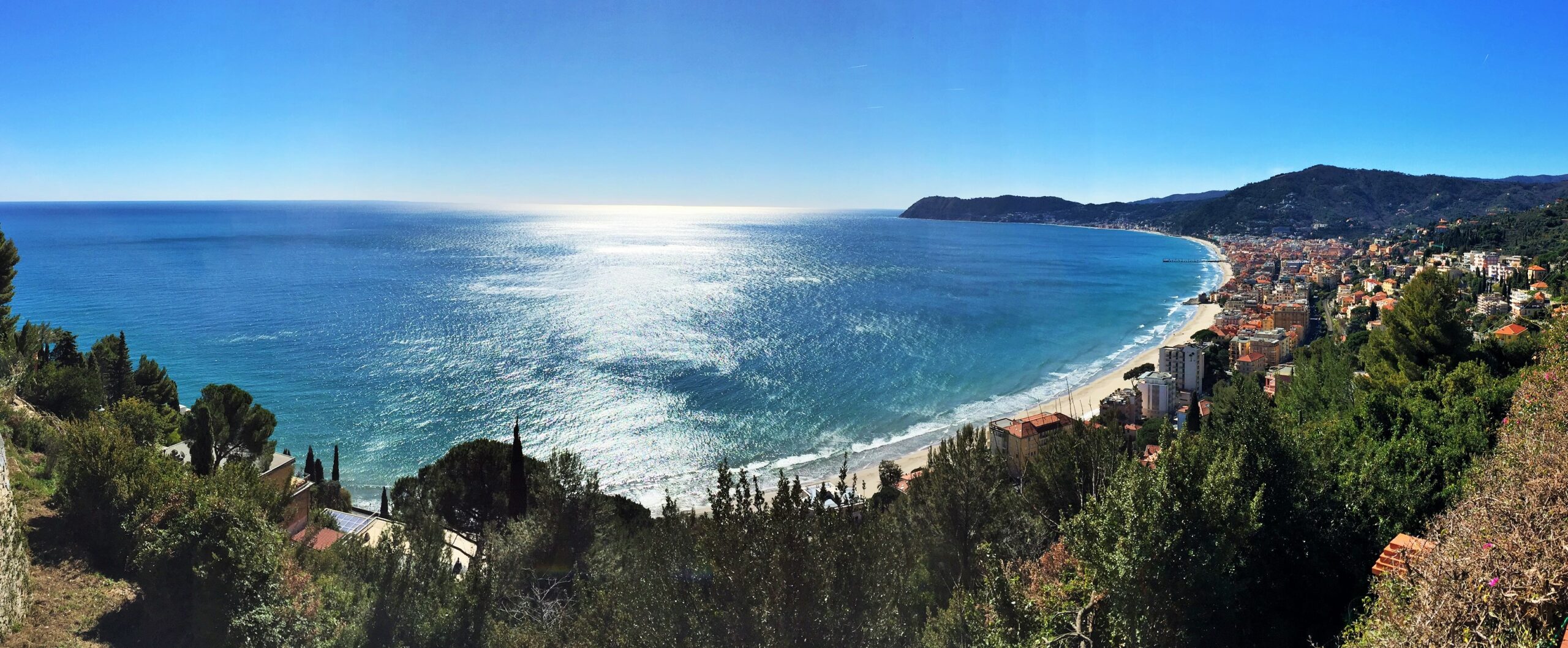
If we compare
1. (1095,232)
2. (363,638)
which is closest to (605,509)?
(363,638)

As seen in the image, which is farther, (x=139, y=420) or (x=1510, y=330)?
(x=1510, y=330)

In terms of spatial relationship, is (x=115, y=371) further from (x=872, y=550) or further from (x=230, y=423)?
(x=872, y=550)

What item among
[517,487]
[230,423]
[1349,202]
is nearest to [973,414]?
[517,487]

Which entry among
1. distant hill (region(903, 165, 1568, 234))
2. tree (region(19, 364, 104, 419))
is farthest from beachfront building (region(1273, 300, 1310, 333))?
distant hill (region(903, 165, 1568, 234))

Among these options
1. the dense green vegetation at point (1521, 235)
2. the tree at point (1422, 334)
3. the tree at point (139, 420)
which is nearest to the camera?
the tree at point (139, 420)

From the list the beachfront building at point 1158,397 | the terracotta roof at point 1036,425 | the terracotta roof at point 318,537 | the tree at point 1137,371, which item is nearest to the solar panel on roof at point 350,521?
the terracotta roof at point 318,537

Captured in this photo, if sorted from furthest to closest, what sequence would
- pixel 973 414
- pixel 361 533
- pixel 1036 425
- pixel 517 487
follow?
pixel 973 414, pixel 1036 425, pixel 517 487, pixel 361 533

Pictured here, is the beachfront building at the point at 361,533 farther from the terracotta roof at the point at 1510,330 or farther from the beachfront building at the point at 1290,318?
the beachfront building at the point at 1290,318
